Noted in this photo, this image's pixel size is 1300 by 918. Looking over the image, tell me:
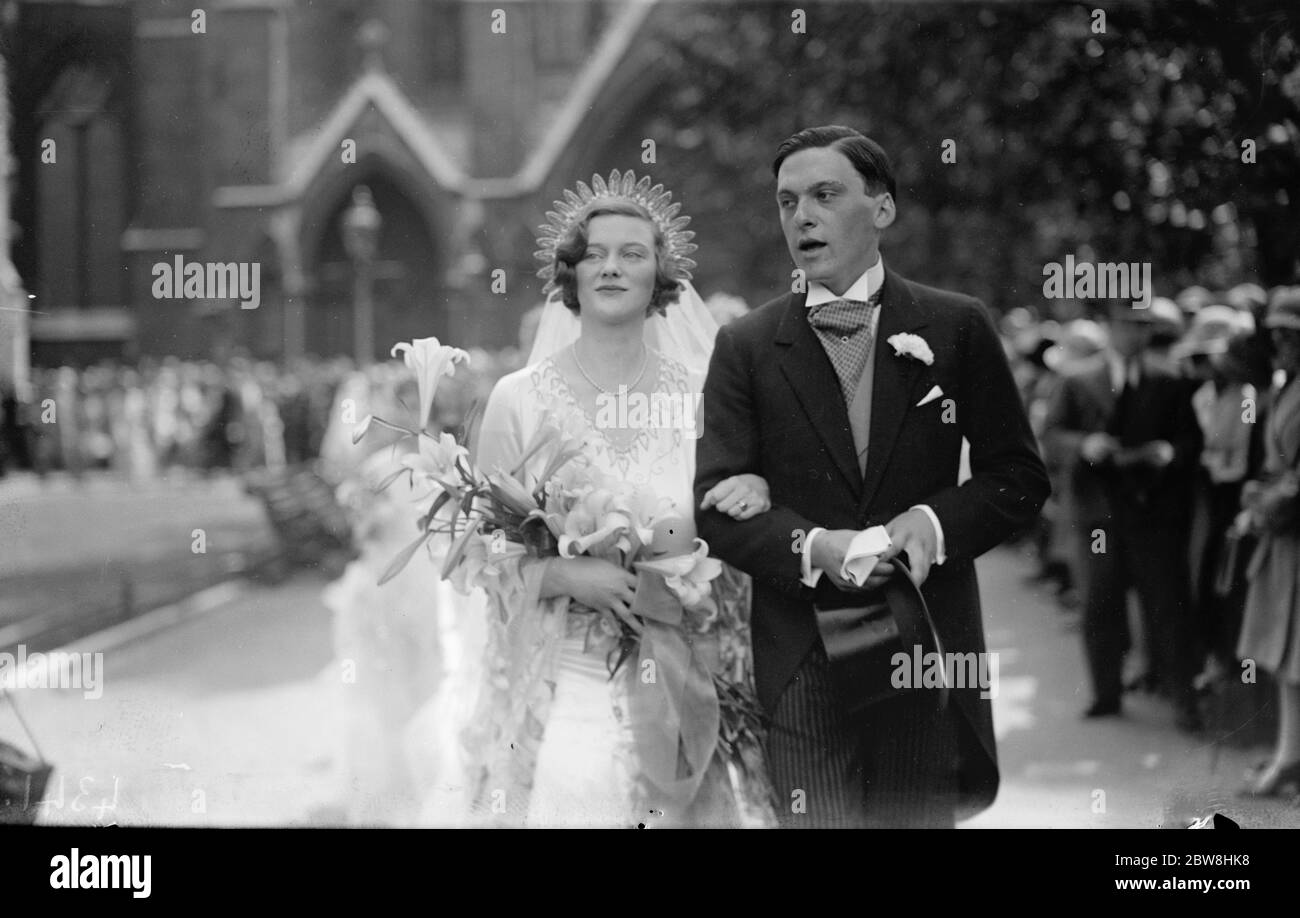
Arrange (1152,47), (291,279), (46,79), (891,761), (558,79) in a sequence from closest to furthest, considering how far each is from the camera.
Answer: (891,761) < (46,79) < (1152,47) < (291,279) < (558,79)

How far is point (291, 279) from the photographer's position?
22.4 feet

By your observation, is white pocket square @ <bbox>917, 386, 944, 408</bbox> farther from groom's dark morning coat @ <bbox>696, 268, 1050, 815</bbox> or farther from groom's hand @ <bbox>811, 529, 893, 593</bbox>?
groom's hand @ <bbox>811, 529, 893, 593</bbox>

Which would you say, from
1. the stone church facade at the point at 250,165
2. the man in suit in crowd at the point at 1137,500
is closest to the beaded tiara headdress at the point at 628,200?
the stone church facade at the point at 250,165

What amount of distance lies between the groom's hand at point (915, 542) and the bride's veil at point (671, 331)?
34.0 inches

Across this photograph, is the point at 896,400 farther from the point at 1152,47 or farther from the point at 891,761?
the point at 1152,47

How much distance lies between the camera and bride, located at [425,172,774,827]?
4.03m

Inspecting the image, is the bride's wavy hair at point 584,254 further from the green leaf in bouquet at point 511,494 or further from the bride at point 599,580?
the green leaf in bouquet at point 511,494

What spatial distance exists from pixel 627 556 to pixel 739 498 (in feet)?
1.27

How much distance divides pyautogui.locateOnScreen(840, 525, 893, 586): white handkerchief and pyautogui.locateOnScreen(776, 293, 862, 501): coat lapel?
20cm

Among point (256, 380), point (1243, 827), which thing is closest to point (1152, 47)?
point (1243, 827)

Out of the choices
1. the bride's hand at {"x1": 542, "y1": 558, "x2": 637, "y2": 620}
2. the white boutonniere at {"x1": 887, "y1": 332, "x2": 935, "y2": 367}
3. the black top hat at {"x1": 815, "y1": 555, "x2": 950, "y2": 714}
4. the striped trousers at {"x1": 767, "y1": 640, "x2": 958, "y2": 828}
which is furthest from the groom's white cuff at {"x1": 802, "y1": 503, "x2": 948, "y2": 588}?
the bride's hand at {"x1": 542, "y1": 558, "x2": 637, "y2": 620}

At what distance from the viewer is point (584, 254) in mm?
4195

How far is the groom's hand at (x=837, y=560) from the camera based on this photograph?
3738mm
